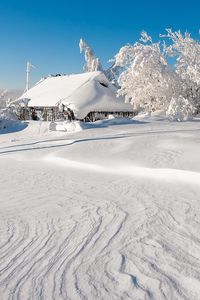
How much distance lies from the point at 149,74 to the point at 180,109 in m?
2.64

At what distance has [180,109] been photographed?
1755 centimetres

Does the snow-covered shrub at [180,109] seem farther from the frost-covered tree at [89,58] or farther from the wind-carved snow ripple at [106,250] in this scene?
the frost-covered tree at [89,58]

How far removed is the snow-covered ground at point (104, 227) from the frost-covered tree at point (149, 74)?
1016cm

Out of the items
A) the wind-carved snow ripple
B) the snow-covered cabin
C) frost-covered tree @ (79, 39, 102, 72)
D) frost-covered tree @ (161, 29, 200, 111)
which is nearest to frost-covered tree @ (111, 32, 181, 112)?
frost-covered tree @ (161, 29, 200, 111)

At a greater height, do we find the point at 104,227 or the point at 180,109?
the point at 180,109

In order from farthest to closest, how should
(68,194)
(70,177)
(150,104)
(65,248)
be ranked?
(150,104) < (70,177) < (68,194) < (65,248)

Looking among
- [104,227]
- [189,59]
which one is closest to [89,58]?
[189,59]

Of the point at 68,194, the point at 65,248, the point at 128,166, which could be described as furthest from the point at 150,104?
the point at 65,248

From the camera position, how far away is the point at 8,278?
3.12 metres

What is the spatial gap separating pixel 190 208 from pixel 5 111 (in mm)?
28658

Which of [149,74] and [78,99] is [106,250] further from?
[78,99]

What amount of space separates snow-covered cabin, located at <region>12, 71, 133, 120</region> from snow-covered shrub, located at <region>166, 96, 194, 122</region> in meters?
12.4

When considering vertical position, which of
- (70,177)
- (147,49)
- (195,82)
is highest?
(147,49)

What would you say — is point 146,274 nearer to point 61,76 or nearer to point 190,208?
point 190,208
